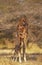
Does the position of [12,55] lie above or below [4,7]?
below

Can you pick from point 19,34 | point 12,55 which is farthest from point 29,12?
point 12,55

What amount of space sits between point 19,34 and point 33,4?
602 millimetres

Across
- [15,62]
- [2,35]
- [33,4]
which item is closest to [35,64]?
[15,62]

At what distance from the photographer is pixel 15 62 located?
421 centimetres

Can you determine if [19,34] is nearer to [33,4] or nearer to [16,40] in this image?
[16,40]

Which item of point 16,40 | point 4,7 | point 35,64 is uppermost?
point 4,7

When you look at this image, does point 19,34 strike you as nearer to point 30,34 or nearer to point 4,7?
point 30,34

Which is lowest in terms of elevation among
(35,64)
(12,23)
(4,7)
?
(35,64)

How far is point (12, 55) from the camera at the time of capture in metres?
4.24

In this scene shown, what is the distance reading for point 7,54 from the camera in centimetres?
423

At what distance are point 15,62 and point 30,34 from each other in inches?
22.5

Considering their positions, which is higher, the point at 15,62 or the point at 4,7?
→ the point at 4,7

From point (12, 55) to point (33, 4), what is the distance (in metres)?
1.00

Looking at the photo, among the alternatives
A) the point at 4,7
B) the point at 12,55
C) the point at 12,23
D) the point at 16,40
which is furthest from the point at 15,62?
the point at 4,7
